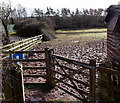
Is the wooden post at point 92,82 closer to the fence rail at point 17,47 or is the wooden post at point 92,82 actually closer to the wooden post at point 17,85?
the wooden post at point 17,85

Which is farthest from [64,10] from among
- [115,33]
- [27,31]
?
[115,33]

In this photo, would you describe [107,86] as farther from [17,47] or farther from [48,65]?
[17,47]

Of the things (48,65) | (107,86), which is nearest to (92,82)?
(107,86)

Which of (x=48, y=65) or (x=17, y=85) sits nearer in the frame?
(x=17, y=85)

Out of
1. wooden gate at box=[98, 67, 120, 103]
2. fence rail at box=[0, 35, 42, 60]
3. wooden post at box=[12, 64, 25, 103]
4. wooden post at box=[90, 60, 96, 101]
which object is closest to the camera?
wooden gate at box=[98, 67, 120, 103]

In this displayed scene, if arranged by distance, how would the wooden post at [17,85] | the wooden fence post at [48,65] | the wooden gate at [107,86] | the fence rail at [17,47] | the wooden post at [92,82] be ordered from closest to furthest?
1. the wooden gate at [107,86]
2. the wooden post at [92,82]
3. the wooden post at [17,85]
4. the wooden fence post at [48,65]
5. the fence rail at [17,47]

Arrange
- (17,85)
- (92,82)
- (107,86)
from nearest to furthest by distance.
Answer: (107,86) < (92,82) < (17,85)

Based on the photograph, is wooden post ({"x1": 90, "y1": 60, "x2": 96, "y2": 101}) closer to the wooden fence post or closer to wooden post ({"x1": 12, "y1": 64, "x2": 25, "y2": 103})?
wooden post ({"x1": 12, "y1": 64, "x2": 25, "y2": 103})

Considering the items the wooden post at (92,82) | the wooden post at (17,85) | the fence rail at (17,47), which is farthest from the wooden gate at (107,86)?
the fence rail at (17,47)

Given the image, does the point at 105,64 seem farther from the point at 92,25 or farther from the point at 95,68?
the point at 92,25

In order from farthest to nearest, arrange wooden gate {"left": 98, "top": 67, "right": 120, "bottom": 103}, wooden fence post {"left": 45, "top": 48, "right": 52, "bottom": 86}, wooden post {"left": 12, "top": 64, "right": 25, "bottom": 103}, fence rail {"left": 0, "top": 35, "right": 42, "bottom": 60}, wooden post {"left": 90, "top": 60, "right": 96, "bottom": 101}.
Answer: fence rail {"left": 0, "top": 35, "right": 42, "bottom": 60} < wooden fence post {"left": 45, "top": 48, "right": 52, "bottom": 86} < wooden post {"left": 12, "top": 64, "right": 25, "bottom": 103} < wooden post {"left": 90, "top": 60, "right": 96, "bottom": 101} < wooden gate {"left": 98, "top": 67, "right": 120, "bottom": 103}

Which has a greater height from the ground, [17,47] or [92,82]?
[92,82]

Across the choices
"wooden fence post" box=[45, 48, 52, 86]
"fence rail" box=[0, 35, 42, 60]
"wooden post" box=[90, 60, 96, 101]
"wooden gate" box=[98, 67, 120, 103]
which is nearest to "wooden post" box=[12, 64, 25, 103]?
"fence rail" box=[0, 35, 42, 60]

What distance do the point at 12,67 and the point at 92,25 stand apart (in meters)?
46.8
